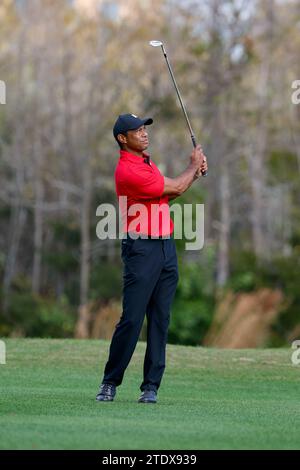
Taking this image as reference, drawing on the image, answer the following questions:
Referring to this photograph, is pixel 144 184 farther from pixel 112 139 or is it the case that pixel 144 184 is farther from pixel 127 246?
pixel 112 139

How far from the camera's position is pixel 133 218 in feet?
31.2

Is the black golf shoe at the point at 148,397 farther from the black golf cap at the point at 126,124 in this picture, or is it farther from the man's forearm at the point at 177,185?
the black golf cap at the point at 126,124

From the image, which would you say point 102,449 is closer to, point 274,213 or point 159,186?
point 159,186

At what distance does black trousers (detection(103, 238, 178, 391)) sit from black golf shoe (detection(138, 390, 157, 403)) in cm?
4

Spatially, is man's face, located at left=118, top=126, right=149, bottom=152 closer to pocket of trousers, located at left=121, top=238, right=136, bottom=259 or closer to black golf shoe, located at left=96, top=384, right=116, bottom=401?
pocket of trousers, located at left=121, top=238, right=136, bottom=259

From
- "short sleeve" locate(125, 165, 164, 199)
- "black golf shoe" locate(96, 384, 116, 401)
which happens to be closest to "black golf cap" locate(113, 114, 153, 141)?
"short sleeve" locate(125, 165, 164, 199)

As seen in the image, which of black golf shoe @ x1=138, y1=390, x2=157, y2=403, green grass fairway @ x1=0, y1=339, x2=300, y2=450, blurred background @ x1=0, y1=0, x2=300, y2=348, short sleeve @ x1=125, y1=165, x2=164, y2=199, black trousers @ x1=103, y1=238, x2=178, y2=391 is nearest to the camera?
green grass fairway @ x1=0, y1=339, x2=300, y2=450

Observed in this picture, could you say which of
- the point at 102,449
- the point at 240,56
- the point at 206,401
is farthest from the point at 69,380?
the point at 240,56

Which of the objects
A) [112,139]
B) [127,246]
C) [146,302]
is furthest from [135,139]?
[112,139]

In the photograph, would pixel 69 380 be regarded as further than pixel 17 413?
Yes

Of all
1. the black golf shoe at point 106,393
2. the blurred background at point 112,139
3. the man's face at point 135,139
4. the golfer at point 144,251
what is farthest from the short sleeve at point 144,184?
the blurred background at point 112,139

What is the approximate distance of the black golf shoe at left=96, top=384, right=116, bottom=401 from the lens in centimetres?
969

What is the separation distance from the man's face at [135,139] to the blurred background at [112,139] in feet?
75.0

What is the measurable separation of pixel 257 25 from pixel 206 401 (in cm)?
3953
